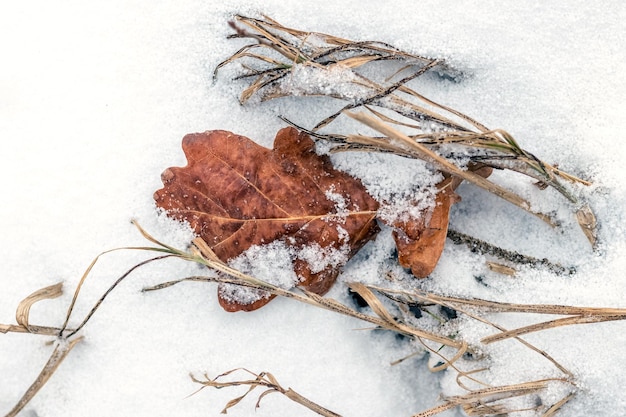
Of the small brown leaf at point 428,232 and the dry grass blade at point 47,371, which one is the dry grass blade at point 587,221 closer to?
the small brown leaf at point 428,232

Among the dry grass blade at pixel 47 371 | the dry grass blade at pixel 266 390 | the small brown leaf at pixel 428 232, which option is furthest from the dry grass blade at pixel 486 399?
the dry grass blade at pixel 47 371

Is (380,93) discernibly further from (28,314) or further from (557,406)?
(28,314)

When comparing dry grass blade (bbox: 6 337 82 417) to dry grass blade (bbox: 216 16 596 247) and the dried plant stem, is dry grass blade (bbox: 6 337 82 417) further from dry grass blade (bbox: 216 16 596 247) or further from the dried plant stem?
the dried plant stem

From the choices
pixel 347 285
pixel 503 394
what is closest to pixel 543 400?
pixel 503 394

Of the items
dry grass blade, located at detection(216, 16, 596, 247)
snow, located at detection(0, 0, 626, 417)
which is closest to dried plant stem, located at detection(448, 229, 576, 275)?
snow, located at detection(0, 0, 626, 417)

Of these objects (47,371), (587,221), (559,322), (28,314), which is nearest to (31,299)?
(28,314)

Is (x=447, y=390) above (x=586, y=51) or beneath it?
beneath

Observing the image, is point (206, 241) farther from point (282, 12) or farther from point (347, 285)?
point (282, 12)
